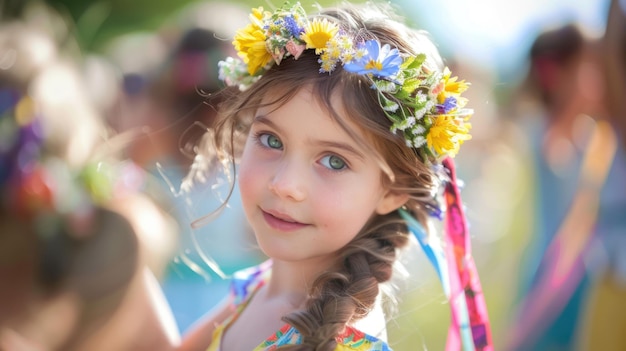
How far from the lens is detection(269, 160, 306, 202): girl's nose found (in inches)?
69.6

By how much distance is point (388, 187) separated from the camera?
1.92m

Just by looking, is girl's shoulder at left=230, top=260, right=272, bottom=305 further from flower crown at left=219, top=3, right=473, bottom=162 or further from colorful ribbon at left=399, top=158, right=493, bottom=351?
flower crown at left=219, top=3, right=473, bottom=162

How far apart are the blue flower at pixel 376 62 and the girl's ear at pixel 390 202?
1.07ft

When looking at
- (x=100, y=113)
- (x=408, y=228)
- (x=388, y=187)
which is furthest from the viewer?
(x=100, y=113)

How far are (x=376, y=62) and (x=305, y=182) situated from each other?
13.1 inches

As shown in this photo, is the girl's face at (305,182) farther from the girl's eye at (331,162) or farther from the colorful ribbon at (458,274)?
the colorful ribbon at (458,274)

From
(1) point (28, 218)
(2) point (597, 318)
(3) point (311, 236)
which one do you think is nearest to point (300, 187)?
(3) point (311, 236)

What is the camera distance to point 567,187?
4.18 metres

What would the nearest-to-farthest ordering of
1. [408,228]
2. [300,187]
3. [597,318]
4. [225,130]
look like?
1. [300,187]
2. [408,228]
3. [225,130]
4. [597,318]

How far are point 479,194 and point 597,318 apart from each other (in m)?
0.98

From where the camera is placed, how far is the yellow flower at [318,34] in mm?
1835

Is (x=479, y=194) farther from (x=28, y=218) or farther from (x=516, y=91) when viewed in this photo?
(x=28, y=218)

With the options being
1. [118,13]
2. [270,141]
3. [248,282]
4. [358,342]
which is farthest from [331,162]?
[118,13]

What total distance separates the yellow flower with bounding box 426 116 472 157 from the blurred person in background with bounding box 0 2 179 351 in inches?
47.6
